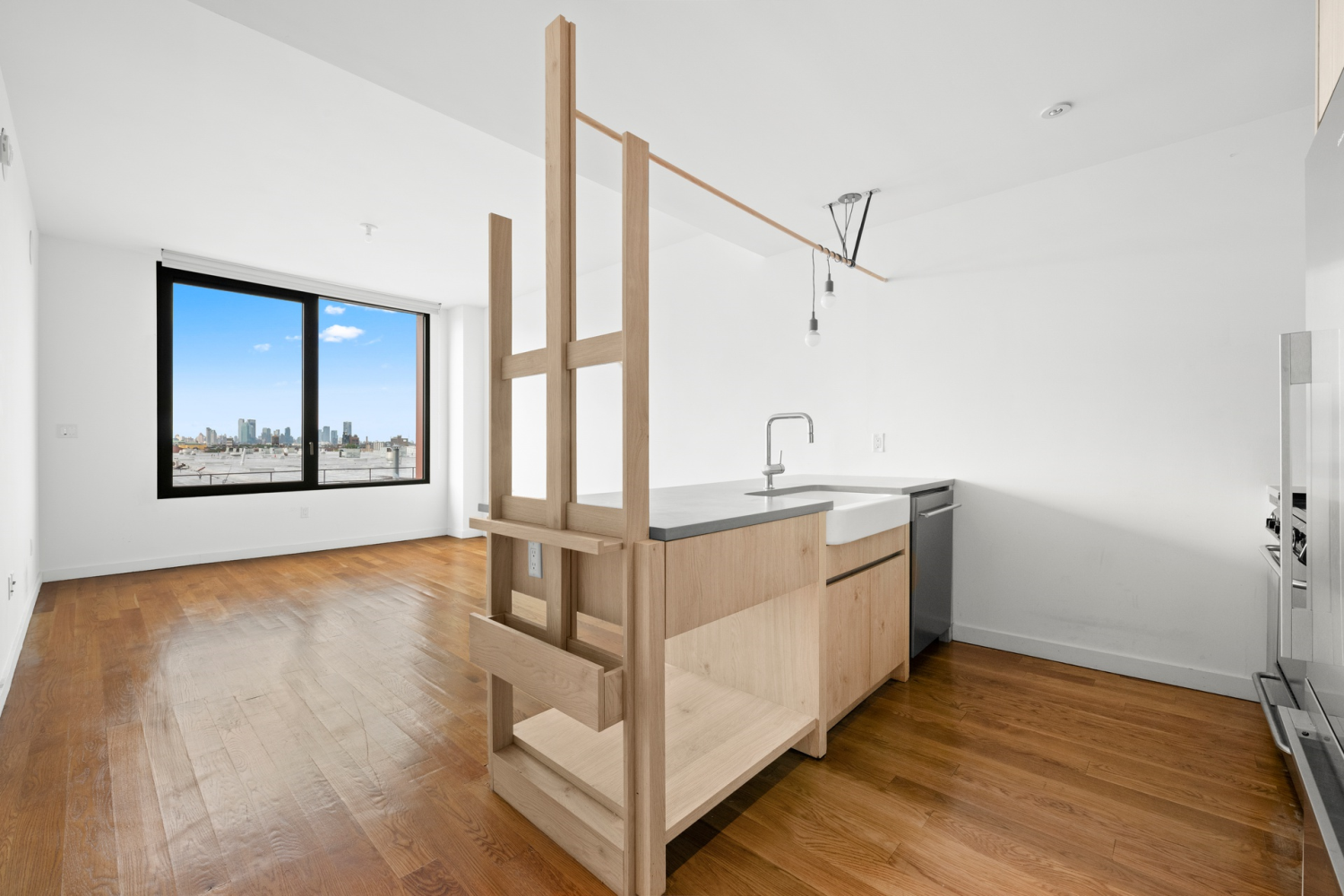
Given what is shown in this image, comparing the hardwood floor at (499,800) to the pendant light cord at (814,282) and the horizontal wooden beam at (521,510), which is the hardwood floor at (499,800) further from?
the pendant light cord at (814,282)

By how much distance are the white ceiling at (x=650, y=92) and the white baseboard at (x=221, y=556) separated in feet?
8.90

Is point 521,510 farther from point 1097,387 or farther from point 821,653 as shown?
point 1097,387

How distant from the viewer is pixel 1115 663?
2.68m

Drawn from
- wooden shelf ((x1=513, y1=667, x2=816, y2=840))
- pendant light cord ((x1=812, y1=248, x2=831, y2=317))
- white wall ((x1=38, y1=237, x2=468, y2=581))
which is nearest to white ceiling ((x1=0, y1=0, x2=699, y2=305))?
white wall ((x1=38, y1=237, x2=468, y2=581))

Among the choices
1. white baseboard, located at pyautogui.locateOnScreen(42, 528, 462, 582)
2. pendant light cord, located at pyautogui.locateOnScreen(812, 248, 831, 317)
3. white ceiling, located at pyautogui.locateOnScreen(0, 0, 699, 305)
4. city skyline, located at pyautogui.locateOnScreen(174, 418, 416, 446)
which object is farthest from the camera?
city skyline, located at pyautogui.locateOnScreen(174, 418, 416, 446)

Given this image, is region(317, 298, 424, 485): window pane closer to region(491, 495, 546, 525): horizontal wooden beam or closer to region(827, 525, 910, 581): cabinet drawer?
region(491, 495, 546, 525): horizontal wooden beam

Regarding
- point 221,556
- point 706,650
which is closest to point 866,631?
point 706,650

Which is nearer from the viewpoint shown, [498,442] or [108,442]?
[498,442]

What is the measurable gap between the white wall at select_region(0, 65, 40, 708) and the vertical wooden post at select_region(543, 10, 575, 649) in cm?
253

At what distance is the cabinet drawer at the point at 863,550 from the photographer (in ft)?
6.59

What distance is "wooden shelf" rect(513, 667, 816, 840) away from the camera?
1.52 m

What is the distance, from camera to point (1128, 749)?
6.53 ft

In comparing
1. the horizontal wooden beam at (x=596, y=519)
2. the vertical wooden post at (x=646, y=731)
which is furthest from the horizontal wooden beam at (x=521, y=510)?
the vertical wooden post at (x=646, y=731)

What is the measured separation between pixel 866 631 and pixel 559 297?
65.0 inches
